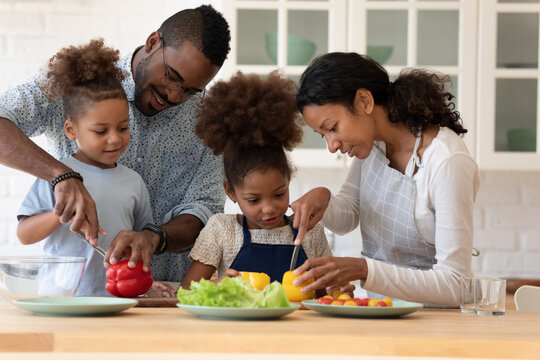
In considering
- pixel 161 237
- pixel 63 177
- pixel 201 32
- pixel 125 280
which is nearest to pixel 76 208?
pixel 63 177

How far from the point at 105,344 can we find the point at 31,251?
2.41 m

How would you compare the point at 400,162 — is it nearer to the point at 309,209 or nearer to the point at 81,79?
the point at 309,209

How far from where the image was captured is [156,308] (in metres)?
1.58

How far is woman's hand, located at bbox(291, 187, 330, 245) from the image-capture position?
6.57 ft

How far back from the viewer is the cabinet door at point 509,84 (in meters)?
3.17

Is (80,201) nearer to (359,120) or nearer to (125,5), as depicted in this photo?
(359,120)

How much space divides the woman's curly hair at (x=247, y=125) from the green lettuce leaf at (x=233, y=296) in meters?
0.82

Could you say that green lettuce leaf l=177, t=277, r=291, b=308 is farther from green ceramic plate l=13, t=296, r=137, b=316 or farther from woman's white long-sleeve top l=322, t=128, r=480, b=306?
woman's white long-sleeve top l=322, t=128, r=480, b=306

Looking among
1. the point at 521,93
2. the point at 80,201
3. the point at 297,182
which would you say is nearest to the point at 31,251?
the point at 297,182

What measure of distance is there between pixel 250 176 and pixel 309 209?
0.23 m

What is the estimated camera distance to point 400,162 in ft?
6.80

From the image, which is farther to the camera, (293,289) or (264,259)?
(264,259)

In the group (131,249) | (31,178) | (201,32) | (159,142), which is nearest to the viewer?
(131,249)

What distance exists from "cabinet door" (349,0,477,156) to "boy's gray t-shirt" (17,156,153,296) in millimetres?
1375
